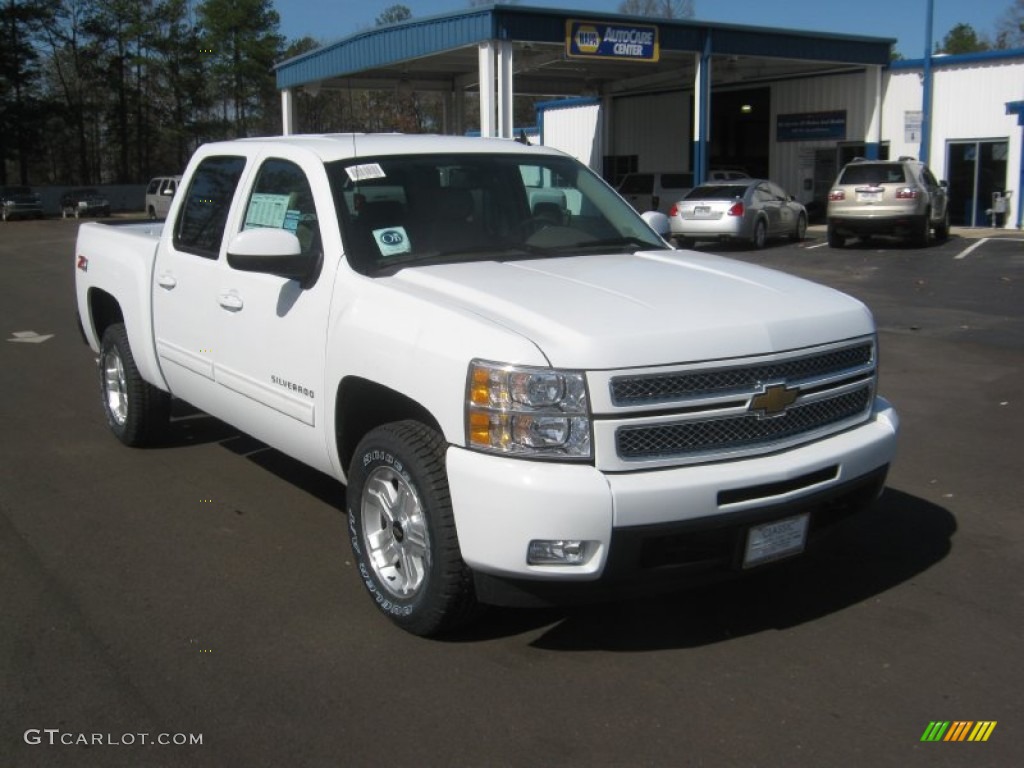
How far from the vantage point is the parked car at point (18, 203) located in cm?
4851

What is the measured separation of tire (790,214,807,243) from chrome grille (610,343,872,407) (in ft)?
73.5

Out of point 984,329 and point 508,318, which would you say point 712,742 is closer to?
point 508,318

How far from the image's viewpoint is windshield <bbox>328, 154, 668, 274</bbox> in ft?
15.3

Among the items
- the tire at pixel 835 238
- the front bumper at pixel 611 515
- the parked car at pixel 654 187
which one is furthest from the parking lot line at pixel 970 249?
the front bumper at pixel 611 515

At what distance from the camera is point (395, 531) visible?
4160 mm

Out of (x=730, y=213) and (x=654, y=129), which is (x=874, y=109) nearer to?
(x=654, y=129)

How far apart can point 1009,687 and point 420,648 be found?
6.94ft

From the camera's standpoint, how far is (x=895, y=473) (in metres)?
6.26

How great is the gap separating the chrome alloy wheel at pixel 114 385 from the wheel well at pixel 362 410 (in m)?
2.89

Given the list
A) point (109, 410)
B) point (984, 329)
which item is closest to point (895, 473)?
point (109, 410)

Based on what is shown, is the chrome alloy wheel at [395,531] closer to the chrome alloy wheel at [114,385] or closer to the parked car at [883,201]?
the chrome alloy wheel at [114,385]

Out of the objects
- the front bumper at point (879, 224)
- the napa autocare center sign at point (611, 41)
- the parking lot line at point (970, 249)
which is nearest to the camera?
the parking lot line at point (970, 249)

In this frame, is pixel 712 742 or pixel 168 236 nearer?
pixel 712 742

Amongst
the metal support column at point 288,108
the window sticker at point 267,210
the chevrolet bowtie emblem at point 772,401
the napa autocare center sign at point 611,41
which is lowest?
the chevrolet bowtie emblem at point 772,401
